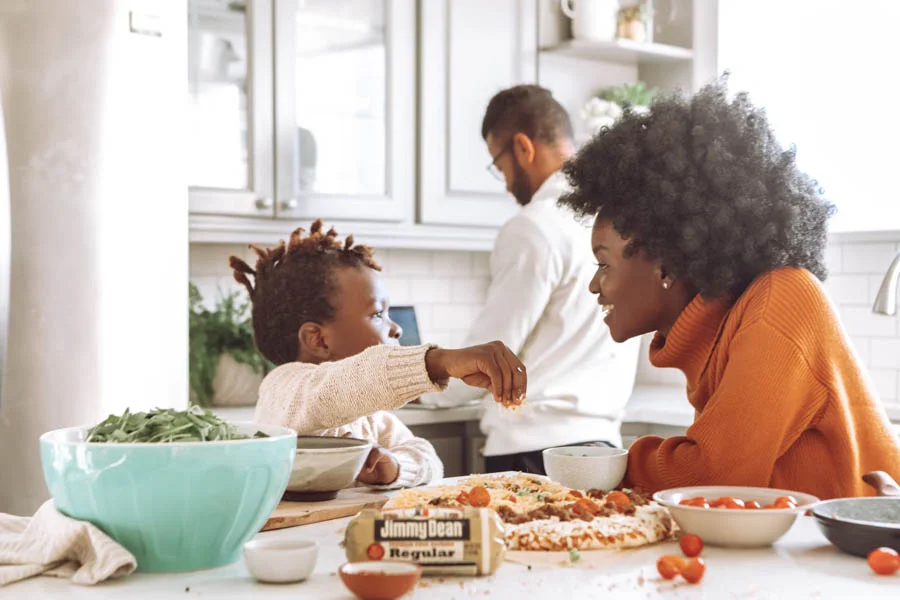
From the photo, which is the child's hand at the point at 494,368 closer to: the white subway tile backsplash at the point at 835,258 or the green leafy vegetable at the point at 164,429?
the green leafy vegetable at the point at 164,429

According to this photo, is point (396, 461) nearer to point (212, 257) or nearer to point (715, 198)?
point (715, 198)

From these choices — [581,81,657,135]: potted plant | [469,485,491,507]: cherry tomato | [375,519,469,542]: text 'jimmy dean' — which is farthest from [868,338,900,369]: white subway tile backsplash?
[375,519,469,542]: text 'jimmy dean'

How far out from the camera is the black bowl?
113 cm

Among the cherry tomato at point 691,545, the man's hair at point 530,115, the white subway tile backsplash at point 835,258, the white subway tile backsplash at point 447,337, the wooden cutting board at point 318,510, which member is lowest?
the white subway tile backsplash at point 447,337

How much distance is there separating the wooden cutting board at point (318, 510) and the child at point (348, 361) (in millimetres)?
101

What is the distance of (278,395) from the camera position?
66.6 inches

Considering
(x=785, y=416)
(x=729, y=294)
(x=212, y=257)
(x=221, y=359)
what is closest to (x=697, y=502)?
(x=785, y=416)

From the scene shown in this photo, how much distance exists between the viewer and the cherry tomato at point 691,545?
115 cm

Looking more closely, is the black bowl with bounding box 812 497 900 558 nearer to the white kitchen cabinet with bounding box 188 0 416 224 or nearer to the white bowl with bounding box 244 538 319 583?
the white bowl with bounding box 244 538 319 583

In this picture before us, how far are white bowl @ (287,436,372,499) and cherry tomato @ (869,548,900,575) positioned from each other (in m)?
0.66

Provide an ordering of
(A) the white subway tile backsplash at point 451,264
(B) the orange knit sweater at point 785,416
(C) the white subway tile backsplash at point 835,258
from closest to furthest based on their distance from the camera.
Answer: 1. (B) the orange knit sweater at point 785,416
2. (C) the white subway tile backsplash at point 835,258
3. (A) the white subway tile backsplash at point 451,264

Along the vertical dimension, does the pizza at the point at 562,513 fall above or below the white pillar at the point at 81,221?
below

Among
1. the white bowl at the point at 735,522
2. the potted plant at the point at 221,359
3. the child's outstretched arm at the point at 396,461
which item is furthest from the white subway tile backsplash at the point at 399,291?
the white bowl at the point at 735,522

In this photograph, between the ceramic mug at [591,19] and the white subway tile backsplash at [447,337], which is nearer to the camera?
the ceramic mug at [591,19]
